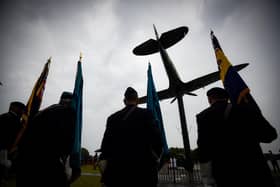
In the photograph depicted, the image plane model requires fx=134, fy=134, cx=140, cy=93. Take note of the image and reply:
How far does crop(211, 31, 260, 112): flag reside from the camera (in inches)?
109

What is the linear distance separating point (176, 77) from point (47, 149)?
8.08m

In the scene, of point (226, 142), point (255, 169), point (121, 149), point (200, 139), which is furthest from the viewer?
point (200, 139)

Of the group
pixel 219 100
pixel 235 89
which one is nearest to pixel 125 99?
pixel 219 100

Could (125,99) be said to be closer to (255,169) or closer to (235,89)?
(255,169)

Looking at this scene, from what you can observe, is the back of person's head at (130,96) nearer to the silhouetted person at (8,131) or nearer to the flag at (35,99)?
the silhouetted person at (8,131)

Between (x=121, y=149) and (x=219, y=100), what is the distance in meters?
1.83

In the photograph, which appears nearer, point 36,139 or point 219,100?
point 36,139

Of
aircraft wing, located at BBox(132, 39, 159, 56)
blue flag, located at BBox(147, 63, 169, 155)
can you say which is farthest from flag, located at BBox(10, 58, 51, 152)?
aircraft wing, located at BBox(132, 39, 159, 56)

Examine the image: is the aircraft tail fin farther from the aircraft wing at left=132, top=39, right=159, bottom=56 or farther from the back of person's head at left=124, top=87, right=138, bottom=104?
the back of person's head at left=124, top=87, right=138, bottom=104

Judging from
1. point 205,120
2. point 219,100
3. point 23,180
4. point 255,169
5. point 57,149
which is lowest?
point 23,180

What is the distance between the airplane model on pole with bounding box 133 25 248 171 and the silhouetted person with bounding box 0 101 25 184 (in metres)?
7.56

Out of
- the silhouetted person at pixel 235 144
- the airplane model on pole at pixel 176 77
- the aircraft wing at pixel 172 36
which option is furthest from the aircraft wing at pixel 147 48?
the silhouetted person at pixel 235 144

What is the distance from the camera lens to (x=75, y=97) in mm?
3451

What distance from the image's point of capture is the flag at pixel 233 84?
2758 millimetres
